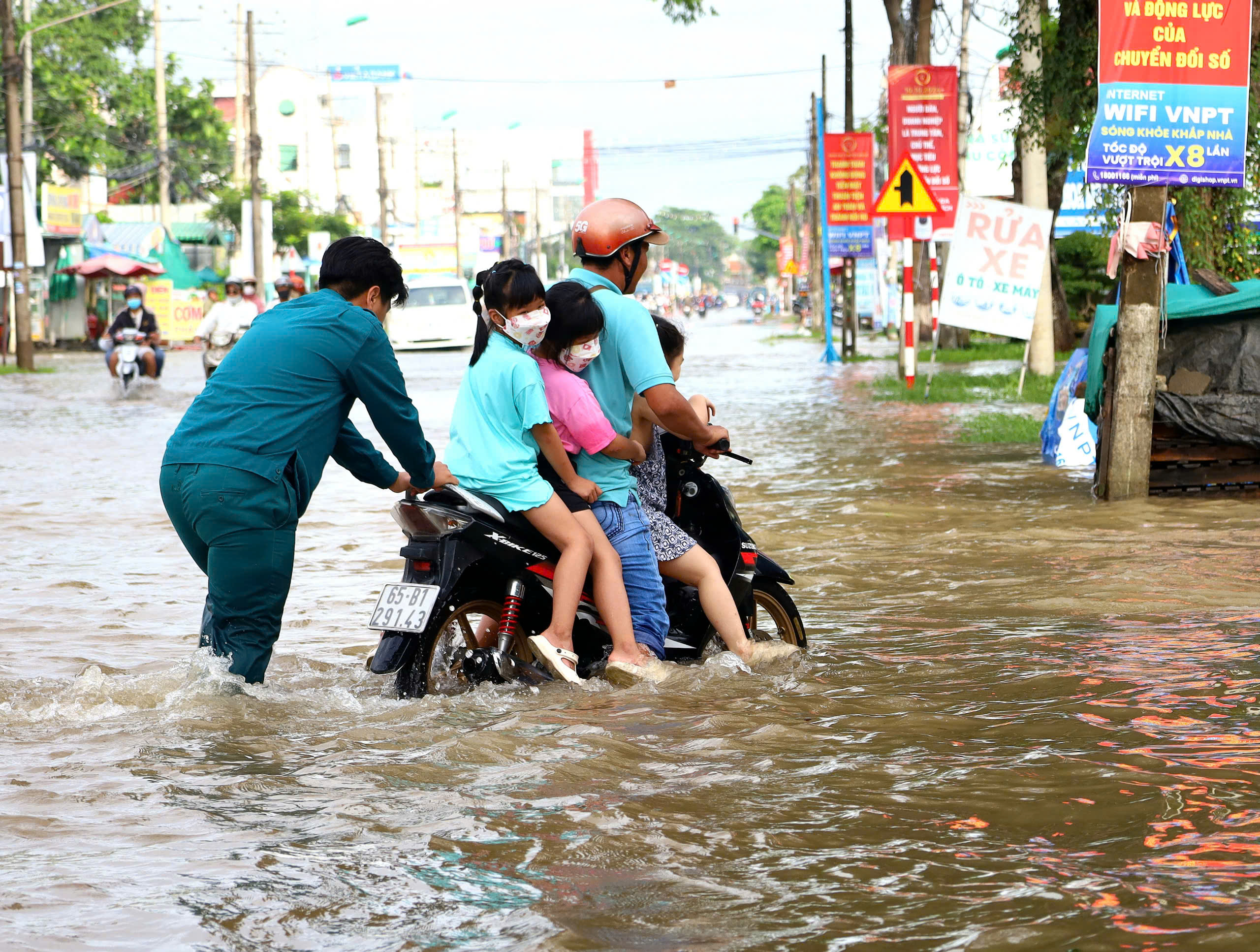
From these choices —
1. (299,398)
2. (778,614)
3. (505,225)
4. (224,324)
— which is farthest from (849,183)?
(505,225)

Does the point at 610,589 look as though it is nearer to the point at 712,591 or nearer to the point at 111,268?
the point at 712,591

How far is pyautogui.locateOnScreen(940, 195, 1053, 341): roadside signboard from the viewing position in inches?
703

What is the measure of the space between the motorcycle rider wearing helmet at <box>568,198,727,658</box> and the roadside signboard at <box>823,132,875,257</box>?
23382mm

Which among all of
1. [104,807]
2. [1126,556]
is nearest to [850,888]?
[104,807]

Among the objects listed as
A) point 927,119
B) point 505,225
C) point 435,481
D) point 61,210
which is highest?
point 505,225

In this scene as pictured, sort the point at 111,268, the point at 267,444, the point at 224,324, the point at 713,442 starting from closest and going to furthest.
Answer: the point at 267,444
the point at 713,442
the point at 224,324
the point at 111,268

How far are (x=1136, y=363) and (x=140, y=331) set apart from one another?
1660 centimetres

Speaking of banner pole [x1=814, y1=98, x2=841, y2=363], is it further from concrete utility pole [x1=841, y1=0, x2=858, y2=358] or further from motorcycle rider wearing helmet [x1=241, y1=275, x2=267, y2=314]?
motorcycle rider wearing helmet [x1=241, y1=275, x2=267, y2=314]

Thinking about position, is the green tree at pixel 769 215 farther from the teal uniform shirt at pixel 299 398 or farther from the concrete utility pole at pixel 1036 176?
the teal uniform shirt at pixel 299 398

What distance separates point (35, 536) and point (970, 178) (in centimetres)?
3528

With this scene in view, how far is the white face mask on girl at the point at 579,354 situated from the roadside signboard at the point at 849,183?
77.4 ft

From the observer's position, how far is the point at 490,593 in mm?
5281

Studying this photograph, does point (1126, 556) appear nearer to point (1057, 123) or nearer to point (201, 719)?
point (201, 719)

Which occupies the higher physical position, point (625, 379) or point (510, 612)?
point (625, 379)
